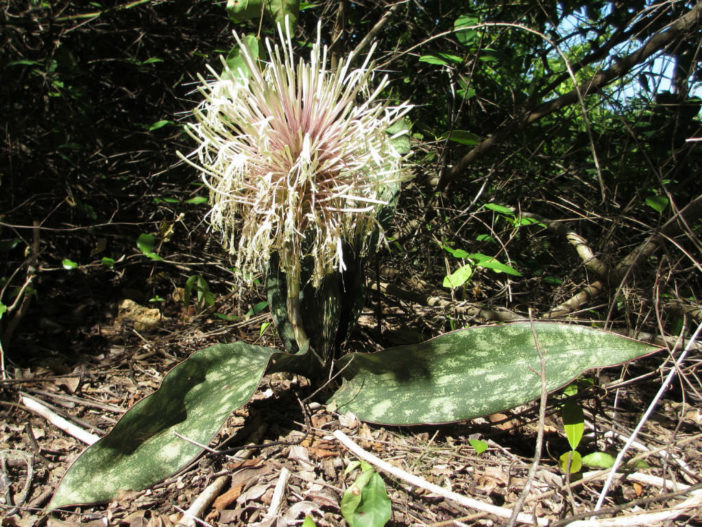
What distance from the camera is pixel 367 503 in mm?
655

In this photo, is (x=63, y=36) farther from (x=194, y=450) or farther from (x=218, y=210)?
(x=194, y=450)

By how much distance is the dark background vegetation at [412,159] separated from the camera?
4.11ft

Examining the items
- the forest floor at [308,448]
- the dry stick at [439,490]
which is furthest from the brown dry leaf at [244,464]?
the dry stick at [439,490]

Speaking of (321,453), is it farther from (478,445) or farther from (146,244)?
(146,244)

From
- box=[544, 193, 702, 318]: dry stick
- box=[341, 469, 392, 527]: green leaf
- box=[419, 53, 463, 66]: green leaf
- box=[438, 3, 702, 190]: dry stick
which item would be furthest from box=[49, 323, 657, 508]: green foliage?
box=[419, 53, 463, 66]: green leaf

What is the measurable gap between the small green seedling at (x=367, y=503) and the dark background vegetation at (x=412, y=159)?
61cm

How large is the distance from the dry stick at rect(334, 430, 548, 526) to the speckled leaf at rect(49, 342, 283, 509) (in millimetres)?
222

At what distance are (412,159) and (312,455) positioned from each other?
91 cm

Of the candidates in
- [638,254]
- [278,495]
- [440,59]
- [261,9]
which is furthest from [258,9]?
[638,254]

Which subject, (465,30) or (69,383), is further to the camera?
(465,30)

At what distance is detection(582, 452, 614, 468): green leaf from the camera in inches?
30.2

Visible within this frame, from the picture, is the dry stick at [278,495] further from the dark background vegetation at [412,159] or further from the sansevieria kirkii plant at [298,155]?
the dark background vegetation at [412,159]

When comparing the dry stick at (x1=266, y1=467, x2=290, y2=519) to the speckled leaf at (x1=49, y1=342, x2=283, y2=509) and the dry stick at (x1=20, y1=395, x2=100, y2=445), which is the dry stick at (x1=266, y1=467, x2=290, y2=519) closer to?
the speckled leaf at (x1=49, y1=342, x2=283, y2=509)

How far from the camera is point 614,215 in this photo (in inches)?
48.3
